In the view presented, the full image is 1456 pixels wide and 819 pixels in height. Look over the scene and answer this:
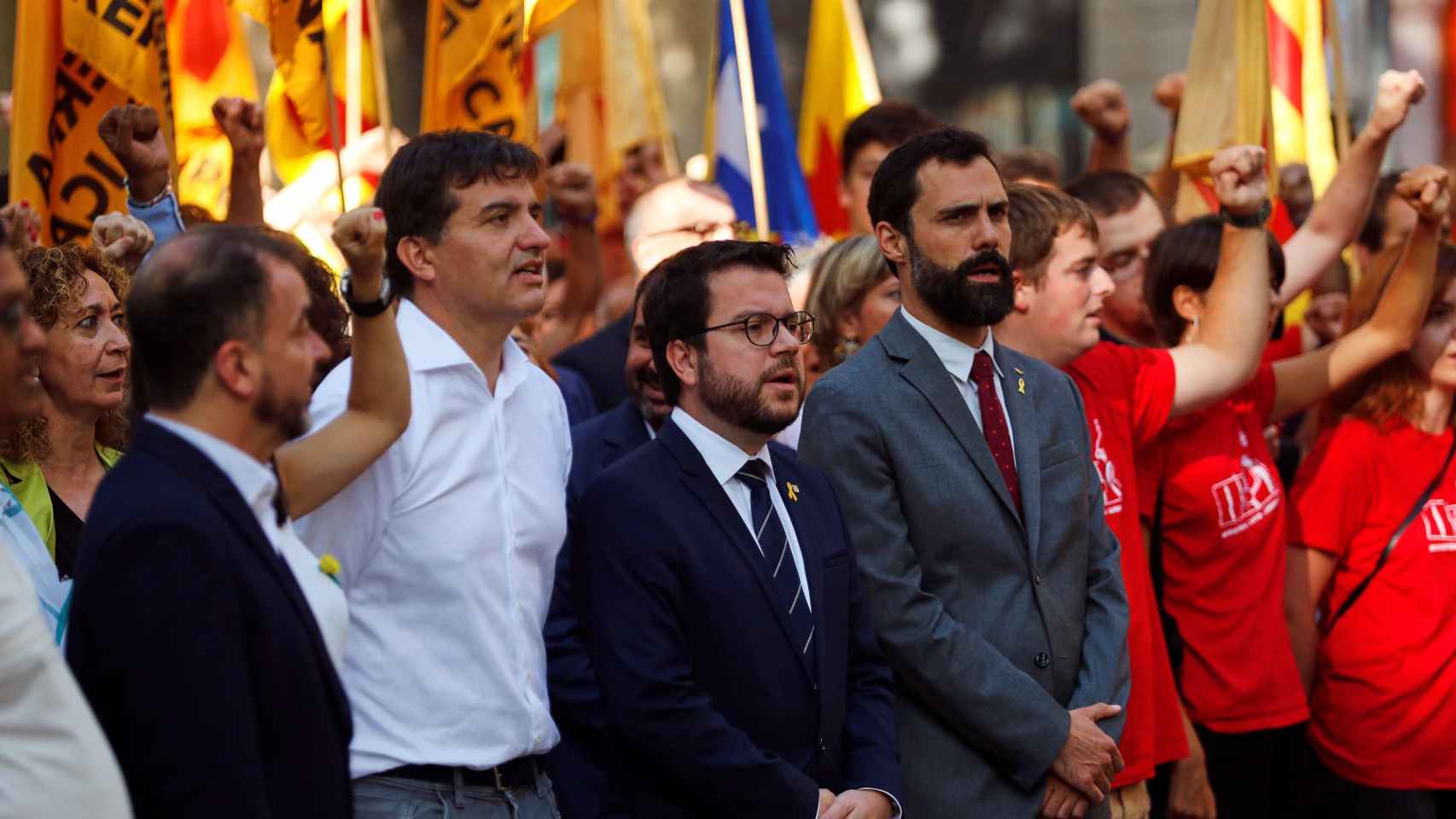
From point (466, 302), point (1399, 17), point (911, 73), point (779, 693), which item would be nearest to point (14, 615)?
point (466, 302)

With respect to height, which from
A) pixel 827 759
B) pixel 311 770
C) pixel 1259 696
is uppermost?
pixel 311 770

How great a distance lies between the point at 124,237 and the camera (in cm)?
466

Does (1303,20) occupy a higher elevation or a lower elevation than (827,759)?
higher

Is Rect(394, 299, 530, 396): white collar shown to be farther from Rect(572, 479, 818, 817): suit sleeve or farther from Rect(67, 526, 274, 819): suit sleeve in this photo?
Rect(67, 526, 274, 819): suit sleeve

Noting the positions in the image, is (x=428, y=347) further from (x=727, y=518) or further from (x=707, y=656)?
(x=707, y=656)

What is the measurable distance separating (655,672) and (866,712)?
574 mm

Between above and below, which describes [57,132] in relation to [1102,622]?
above

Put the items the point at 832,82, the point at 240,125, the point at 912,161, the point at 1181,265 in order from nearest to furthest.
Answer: the point at 912,161
the point at 240,125
the point at 1181,265
the point at 832,82

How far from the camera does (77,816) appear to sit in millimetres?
A: 2482

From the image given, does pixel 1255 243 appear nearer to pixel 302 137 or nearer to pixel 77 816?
pixel 302 137

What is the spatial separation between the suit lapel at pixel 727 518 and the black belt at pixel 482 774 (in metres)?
0.61

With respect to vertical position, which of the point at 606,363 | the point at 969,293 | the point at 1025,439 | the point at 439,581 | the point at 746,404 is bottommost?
the point at 606,363

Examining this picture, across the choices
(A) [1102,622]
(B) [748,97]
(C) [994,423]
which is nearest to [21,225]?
(C) [994,423]

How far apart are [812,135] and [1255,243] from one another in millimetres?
4118
